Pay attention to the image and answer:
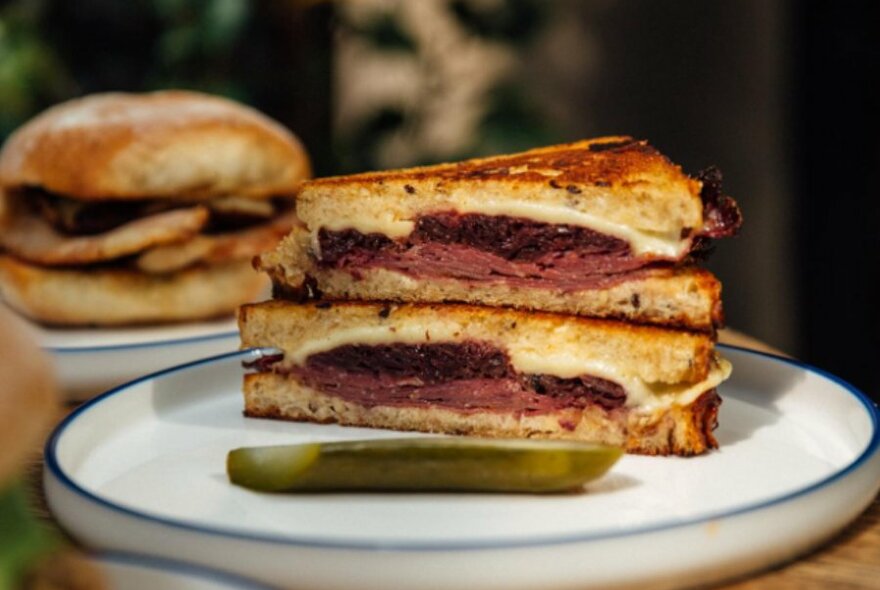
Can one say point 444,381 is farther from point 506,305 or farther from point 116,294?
point 116,294

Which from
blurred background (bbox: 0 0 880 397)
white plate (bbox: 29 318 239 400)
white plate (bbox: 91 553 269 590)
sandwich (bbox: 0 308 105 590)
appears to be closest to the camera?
sandwich (bbox: 0 308 105 590)

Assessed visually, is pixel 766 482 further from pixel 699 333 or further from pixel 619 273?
pixel 619 273

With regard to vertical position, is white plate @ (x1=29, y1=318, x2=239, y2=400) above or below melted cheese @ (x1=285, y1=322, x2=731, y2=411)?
below

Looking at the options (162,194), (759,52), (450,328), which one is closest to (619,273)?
(450,328)

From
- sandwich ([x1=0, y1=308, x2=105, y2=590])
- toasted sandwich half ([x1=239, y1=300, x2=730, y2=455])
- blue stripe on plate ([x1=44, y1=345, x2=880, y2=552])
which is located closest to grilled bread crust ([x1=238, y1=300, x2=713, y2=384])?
toasted sandwich half ([x1=239, y1=300, x2=730, y2=455])

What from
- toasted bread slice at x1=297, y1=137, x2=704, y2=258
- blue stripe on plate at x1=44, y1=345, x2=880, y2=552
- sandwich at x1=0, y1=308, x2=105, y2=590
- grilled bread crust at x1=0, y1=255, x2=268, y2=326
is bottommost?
grilled bread crust at x1=0, y1=255, x2=268, y2=326

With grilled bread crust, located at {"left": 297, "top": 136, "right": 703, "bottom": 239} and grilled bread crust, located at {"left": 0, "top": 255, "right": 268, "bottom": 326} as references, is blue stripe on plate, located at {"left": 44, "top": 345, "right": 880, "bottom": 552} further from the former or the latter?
grilled bread crust, located at {"left": 0, "top": 255, "right": 268, "bottom": 326}
